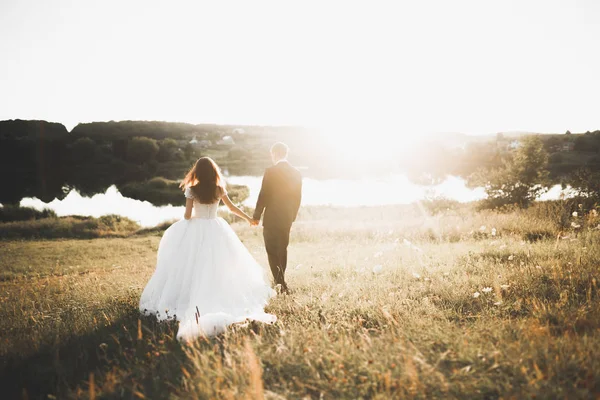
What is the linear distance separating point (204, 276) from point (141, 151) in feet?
242

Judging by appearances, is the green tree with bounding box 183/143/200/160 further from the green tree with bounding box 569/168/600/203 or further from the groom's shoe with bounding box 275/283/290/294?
the groom's shoe with bounding box 275/283/290/294

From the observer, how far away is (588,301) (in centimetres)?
423

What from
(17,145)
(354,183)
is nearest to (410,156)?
(354,183)

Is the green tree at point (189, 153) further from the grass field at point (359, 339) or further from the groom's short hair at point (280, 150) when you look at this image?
the groom's short hair at point (280, 150)

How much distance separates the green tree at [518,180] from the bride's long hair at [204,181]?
1960cm

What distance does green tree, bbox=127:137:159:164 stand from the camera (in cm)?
7125

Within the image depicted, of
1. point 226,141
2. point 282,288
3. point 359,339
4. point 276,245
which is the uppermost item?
point 226,141

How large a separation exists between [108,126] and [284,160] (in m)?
99.5

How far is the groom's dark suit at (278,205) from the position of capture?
698 centimetres

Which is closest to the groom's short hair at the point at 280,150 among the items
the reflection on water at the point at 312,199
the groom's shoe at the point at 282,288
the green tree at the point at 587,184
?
the groom's shoe at the point at 282,288

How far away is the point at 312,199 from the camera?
41688 millimetres

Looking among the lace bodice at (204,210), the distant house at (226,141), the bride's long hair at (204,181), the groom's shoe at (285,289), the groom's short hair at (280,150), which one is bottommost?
the groom's shoe at (285,289)

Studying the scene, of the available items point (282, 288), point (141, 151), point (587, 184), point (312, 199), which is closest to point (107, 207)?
point (312, 199)

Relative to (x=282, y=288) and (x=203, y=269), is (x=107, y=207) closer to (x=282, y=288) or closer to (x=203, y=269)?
(x=282, y=288)
